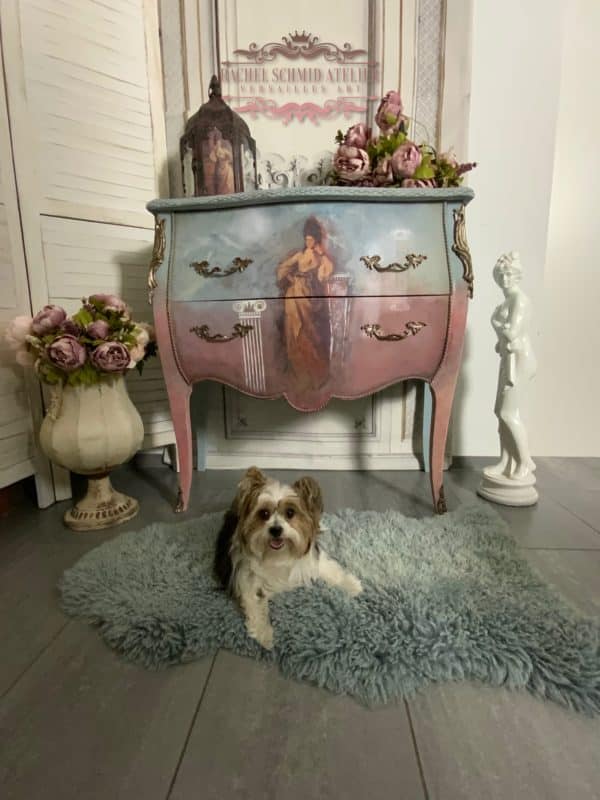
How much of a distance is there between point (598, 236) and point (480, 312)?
2.30 feet

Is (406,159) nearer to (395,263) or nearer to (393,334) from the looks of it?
(395,263)

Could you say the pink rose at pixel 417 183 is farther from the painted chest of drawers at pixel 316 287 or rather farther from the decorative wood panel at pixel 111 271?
the decorative wood panel at pixel 111 271

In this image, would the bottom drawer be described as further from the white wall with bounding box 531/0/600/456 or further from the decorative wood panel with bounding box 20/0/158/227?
the white wall with bounding box 531/0/600/456

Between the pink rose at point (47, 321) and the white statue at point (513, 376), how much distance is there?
1668mm

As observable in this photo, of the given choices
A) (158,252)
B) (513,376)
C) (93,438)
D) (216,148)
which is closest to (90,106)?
(216,148)

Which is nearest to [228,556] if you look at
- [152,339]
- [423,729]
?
[423,729]

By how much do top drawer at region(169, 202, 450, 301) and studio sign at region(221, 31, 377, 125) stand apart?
0.88m

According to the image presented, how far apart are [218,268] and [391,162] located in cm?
73

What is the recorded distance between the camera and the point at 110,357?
1.59 meters

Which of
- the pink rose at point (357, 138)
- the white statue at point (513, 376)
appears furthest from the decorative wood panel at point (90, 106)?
the white statue at point (513, 376)

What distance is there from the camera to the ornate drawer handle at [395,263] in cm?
160

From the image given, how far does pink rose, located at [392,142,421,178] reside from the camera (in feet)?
5.33

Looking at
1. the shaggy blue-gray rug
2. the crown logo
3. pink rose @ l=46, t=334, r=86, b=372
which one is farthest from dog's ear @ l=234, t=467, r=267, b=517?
the crown logo

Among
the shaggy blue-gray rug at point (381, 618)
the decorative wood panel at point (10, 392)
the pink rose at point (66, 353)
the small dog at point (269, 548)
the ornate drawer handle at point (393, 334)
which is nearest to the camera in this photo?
the shaggy blue-gray rug at point (381, 618)
